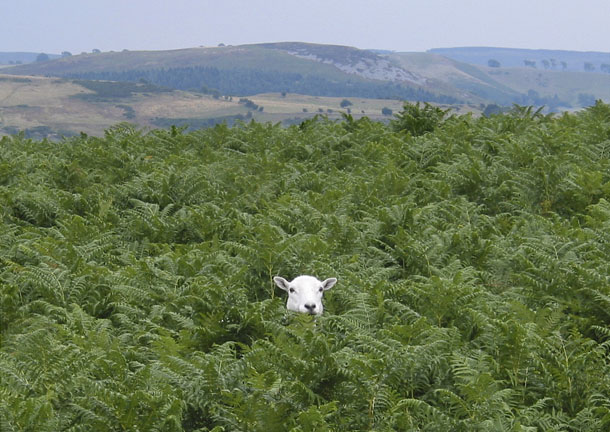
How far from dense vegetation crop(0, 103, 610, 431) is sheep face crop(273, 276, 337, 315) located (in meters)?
0.14

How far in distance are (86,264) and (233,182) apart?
4.60m

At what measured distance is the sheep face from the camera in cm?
657

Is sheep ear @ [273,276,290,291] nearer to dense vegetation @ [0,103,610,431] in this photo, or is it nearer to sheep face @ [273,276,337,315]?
sheep face @ [273,276,337,315]

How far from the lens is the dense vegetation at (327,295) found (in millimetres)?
5051

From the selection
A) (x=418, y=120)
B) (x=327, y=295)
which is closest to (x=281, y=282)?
(x=327, y=295)

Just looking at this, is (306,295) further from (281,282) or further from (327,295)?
(281,282)

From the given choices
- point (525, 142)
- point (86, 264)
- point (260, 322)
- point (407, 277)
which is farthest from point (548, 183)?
point (86, 264)

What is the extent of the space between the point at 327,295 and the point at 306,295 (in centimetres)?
42

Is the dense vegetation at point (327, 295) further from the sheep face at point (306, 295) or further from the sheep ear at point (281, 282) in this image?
the sheep ear at point (281, 282)

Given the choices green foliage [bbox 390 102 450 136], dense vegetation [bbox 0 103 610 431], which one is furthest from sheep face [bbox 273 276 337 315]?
green foliage [bbox 390 102 450 136]

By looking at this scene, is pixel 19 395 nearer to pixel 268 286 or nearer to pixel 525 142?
pixel 268 286

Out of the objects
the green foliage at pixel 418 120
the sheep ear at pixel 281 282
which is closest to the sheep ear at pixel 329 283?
the sheep ear at pixel 281 282

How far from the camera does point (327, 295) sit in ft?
23.0

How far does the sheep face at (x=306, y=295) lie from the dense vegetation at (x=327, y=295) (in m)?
0.14
